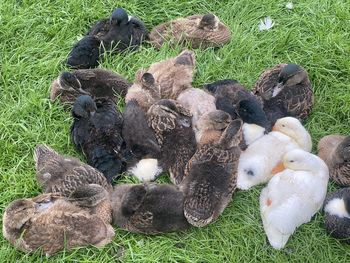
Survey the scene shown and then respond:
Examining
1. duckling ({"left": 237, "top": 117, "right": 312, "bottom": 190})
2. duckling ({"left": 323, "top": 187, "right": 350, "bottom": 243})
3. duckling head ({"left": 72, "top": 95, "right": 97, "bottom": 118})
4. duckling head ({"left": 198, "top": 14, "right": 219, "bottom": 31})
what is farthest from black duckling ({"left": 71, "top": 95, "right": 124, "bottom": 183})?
duckling ({"left": 323, "top": 187, "right": 350, "bottom": 243})

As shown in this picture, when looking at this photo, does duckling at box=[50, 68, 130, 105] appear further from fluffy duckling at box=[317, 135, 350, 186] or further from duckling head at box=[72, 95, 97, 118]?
fluffy duckling at box=[317, 135, 350, 186]

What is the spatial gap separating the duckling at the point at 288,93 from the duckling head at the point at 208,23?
35.5 inches

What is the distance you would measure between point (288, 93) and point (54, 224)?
224 centimetres

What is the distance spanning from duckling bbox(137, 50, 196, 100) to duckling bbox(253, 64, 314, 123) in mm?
658

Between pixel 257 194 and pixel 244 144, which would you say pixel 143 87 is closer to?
pixel 244 144

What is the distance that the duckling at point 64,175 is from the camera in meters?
4.61

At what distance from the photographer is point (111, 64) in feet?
19.0

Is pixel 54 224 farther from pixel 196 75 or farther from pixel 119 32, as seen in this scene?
pixel 119 32

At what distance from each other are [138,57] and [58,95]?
0.91 metres

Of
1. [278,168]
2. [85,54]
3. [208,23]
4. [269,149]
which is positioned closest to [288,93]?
[269,149]

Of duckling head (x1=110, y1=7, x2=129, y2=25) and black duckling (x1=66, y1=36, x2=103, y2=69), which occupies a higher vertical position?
duckling head (x1=110, y1=7, x2=129, y2=25)

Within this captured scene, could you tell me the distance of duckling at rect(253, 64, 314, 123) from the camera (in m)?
5.20

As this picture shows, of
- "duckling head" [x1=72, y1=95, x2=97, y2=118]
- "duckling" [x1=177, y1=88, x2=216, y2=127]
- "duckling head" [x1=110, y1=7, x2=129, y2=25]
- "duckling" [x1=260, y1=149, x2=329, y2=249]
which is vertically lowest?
"duckling" [x1=260, y1=149, x2=329, y2=249]

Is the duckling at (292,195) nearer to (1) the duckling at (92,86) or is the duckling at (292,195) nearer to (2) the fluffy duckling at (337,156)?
(2) the fluffy duckling at (337,156)
